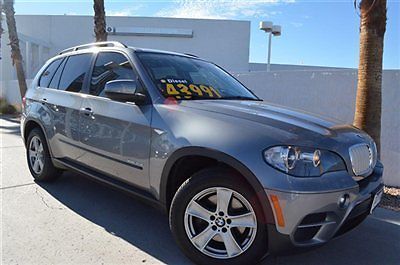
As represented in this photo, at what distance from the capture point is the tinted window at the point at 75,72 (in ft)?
14.6

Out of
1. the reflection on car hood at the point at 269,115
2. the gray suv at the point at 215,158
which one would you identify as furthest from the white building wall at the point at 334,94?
the gray suv at the point at 215,158

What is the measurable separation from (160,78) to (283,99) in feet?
13.9

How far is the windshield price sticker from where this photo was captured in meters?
3.56

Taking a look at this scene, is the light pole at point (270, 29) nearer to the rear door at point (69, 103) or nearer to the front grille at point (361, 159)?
the rear door at point (69, 103)

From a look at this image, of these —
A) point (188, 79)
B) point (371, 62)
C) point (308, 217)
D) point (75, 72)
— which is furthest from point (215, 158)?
point (371, 62)

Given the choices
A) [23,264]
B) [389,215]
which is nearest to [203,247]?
[23,264]

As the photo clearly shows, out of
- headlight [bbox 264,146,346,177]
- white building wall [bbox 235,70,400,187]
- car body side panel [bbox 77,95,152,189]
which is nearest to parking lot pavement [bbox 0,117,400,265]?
car body side panel [bbox 77,95,152,189]

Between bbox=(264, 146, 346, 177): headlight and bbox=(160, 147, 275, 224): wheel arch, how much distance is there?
0.61 ft

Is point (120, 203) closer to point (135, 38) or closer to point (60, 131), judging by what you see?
point (60, 131)

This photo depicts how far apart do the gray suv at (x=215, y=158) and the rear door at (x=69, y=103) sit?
3 cm

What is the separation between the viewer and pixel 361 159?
3.01 m

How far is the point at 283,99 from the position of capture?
24.2 feet

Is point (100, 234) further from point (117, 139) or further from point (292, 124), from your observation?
point (292, 124)

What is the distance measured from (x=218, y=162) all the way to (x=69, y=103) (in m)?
2.26
